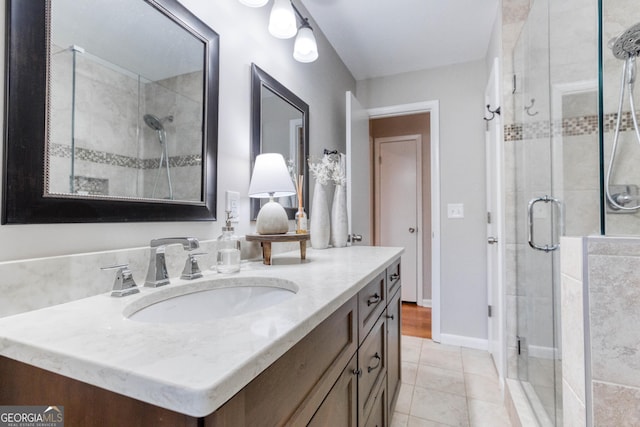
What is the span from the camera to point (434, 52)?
2.43m

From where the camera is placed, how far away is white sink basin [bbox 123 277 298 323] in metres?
0.75

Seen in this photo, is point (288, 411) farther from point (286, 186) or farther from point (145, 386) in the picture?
point (286, 186)

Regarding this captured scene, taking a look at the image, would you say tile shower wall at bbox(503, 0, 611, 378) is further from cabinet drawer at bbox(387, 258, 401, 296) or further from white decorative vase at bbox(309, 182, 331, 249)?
white decorative vase at bbox(309, 182, 331, 249)

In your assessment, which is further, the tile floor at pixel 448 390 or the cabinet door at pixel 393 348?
the tile floor at pixel 448 390

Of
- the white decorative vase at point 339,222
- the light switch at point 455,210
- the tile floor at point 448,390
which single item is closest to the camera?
the tile floor at point 448,390

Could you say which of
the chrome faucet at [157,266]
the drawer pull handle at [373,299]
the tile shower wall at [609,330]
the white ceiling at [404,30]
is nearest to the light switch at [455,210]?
the white ceiling at [404,30]

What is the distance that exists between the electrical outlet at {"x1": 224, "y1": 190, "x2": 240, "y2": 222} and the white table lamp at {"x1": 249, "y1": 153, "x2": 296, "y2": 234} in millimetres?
65

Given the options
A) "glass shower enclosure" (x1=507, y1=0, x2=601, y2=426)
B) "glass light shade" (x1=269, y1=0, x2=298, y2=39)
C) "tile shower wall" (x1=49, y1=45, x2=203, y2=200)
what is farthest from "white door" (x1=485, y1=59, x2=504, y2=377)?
"tile shower wall" (x1=49, y1=45, x2=203, y2=200)

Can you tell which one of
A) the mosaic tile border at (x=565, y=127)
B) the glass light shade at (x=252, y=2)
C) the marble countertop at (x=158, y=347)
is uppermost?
the glass light shade at (x=252, y=2)

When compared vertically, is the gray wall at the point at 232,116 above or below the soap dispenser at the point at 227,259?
above

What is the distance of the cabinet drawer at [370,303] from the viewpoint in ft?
3.31

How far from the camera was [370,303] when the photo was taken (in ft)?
3.69

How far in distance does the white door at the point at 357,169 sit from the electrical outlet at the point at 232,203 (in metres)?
1.02

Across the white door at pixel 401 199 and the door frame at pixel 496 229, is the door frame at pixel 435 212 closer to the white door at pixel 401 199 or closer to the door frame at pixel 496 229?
the door frame at pixel 496 229
